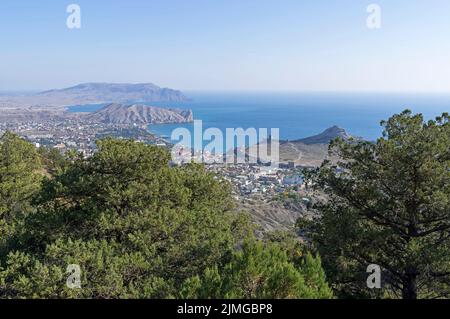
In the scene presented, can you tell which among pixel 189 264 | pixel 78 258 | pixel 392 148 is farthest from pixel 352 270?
pixel 78 258

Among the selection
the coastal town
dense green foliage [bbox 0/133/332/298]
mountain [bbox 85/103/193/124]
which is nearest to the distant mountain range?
the coastal town

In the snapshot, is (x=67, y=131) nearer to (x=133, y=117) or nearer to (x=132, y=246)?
(x=133, y=117)

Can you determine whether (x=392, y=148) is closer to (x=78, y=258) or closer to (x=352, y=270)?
(x=352, y=270)

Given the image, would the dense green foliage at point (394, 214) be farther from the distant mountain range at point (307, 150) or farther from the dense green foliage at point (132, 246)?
the distant mountain range at point (307, 150)

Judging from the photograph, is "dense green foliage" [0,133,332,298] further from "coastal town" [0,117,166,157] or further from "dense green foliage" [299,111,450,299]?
"coastal town" [0,117,166,157]

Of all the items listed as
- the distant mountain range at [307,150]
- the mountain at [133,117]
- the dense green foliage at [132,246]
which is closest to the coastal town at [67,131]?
the mountain at [133,117]

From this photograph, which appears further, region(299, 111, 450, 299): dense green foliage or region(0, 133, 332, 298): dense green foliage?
region(299, 111, 450, 299): dense green foliage
